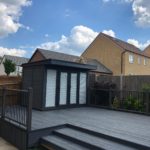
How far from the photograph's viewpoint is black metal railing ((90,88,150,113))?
8.67 m

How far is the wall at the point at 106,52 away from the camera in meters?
23.5

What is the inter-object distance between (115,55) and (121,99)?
15.0 m

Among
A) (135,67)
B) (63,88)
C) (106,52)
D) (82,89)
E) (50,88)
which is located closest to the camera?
(50,88)

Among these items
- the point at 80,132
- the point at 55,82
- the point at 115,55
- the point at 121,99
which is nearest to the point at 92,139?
the point at 80,132

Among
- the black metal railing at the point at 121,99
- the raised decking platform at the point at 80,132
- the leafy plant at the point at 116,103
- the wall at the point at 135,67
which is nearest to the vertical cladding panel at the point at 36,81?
the raised decking platform at the point at 80,132

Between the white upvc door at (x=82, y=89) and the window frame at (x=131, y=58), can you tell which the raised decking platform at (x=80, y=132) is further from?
the window frame at (x=131, y=58)

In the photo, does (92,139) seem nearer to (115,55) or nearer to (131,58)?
(115,55)

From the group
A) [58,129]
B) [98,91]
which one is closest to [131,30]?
[98,91]

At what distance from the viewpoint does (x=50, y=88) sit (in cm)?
849

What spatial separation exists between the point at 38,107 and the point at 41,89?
2.54 ft

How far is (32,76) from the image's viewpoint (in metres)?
8.91

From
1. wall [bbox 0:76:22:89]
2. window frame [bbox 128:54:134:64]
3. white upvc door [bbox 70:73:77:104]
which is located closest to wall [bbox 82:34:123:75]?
window frame [bbox 128:54:134:64]

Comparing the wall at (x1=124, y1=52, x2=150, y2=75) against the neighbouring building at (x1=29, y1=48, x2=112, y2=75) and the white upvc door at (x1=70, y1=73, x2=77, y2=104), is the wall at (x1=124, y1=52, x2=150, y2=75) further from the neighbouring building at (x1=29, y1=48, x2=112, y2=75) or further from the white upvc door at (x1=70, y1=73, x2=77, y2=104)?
the white upvc door at (x1=70, y1=73, x2=77, y2=104)

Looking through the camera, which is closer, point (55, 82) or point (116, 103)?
point (55, 82)
